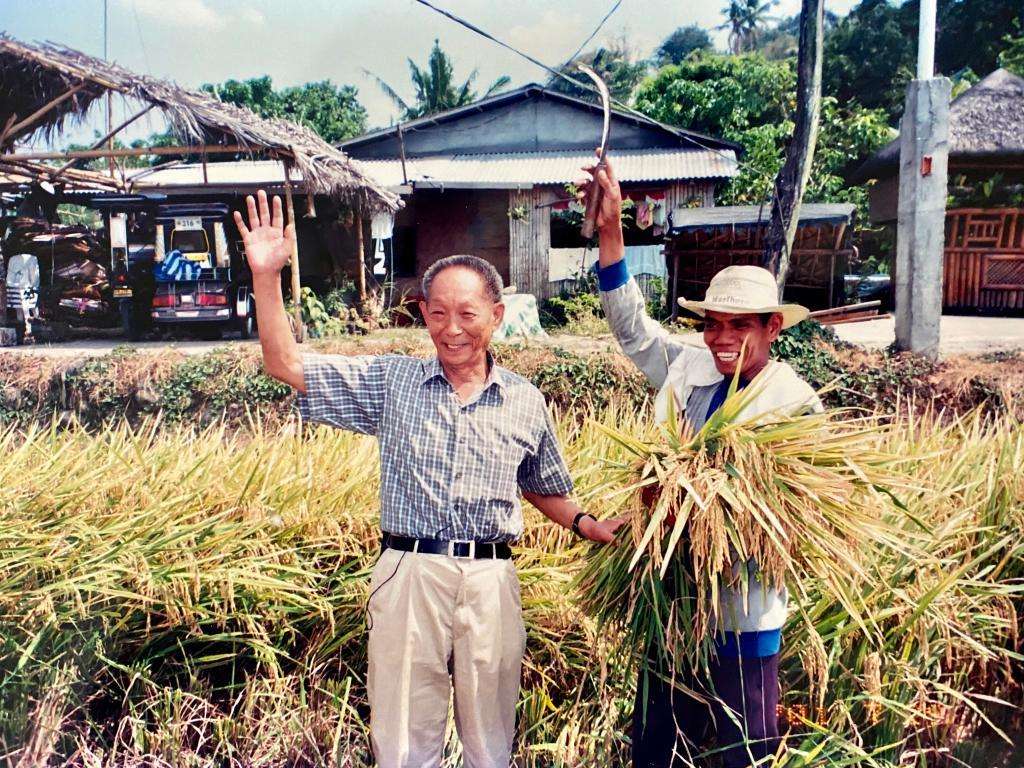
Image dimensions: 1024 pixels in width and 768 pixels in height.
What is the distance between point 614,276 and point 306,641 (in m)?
1.41

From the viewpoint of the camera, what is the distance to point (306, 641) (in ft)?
7.91

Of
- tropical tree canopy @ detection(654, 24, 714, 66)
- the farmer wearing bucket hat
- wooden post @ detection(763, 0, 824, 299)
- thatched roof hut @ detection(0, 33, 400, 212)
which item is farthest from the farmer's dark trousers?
tropical tree canopy @ detection(654, 24, 714, 66)

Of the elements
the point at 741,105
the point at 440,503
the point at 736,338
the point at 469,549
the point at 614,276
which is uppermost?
the point at 741,105

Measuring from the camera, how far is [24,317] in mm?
6012

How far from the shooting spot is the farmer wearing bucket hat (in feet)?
5.65

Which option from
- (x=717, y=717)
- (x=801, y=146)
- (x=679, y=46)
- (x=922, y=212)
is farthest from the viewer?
(x=679, y=46)

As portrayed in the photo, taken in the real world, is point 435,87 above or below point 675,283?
above

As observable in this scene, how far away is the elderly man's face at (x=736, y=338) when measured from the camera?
5.82 feet

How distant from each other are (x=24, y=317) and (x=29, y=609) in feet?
15.1

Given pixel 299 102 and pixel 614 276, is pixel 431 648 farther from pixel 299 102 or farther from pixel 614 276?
pixel 299 102

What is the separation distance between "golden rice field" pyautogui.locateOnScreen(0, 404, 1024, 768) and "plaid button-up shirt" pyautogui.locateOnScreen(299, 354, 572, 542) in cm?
38

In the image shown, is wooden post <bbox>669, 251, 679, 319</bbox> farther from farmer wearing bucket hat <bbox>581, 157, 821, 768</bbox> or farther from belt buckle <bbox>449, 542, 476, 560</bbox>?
belt buckle <bbox>449, 542, 476, 560</bbox>

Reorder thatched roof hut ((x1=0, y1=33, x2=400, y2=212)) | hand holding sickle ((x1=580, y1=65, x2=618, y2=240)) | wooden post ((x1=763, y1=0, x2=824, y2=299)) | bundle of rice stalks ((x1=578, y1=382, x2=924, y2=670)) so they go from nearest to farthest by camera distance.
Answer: bundle of rice stalks ((x1=578, y1=382, x2=924, y2=670))
hand holding sickle ((x1=580, y1=65, x2=618, y2=240))
wooden post ((x1=763, y1=0, x2=824, y2=299))
thatched roof hut ((x1=0, y1=33, x2=400, y2=212))

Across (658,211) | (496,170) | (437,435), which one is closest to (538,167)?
(496,170)
